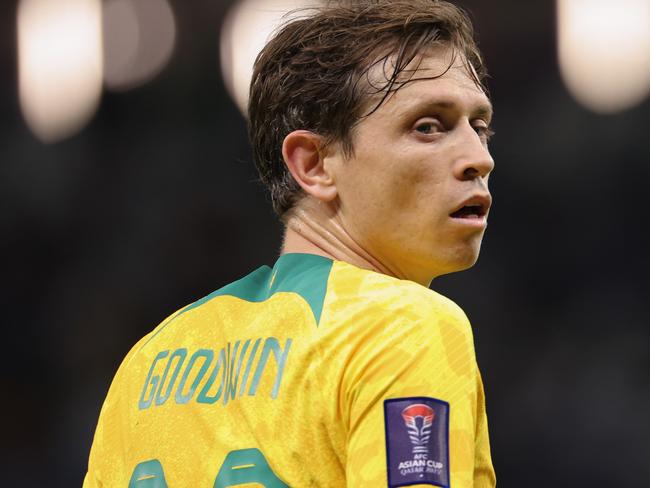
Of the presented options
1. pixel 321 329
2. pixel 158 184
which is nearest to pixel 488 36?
pixel 158 184

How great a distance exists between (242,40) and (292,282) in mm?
5543

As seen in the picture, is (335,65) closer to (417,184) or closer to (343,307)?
(417,184)

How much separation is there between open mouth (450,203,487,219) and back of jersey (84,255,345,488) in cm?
28

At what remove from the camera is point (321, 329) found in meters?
1.84

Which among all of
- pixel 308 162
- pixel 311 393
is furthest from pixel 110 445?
pixel 308 162

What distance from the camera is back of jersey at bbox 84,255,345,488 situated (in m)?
1.83

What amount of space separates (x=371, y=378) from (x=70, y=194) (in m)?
5.93

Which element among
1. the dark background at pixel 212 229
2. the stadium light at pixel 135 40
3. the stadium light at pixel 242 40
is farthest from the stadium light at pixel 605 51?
the stadium light at pixel 135 40

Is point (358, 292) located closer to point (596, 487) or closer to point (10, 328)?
point (596, 487)

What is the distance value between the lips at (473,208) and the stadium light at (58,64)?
5588 mm

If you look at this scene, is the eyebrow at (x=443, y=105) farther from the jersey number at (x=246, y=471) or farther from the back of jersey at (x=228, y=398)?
the jersey number at (x=246, y=471)

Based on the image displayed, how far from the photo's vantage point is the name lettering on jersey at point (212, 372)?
1.92 metres

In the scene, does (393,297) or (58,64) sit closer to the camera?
(393,297)

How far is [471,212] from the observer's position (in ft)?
7.07
